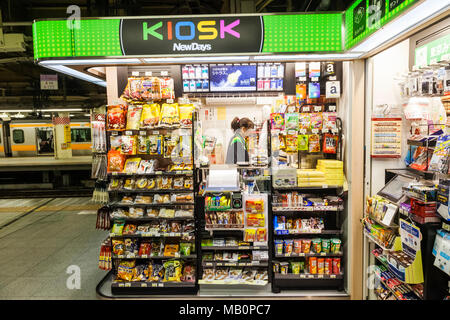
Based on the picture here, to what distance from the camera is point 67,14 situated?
7711mm

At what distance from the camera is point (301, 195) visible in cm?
375

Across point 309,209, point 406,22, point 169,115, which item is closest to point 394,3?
point 406,22

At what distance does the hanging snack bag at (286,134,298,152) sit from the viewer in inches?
146

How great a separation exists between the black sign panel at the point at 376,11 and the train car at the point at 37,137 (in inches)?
591

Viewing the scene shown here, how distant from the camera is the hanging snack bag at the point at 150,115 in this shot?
374 cm

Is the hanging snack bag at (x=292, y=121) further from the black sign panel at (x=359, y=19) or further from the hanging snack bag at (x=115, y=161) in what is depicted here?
the hanging snack bag at (x=115, y=161)

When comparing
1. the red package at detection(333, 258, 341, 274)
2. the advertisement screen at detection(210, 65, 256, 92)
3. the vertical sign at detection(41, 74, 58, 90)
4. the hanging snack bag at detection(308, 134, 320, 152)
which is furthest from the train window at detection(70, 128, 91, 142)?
the red package at detection(333, 258, 341, 274)

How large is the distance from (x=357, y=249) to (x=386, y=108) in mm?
1659

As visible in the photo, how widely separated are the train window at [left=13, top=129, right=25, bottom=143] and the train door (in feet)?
2.44

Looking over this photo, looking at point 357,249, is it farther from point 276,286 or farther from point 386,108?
point 386,108

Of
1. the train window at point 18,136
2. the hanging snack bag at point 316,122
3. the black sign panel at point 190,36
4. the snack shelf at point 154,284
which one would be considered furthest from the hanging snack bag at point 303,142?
the train window at point 18,136

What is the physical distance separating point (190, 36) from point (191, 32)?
40 mm

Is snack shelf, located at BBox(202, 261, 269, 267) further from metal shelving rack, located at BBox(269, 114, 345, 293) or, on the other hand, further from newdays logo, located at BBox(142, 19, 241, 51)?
newdays logo, located at BBox(142, 19, 241, 51)
